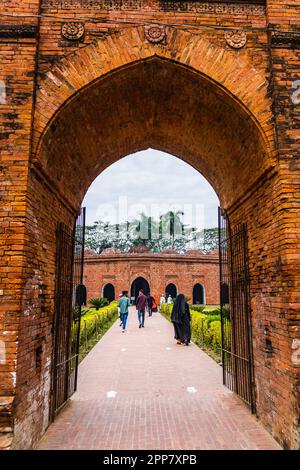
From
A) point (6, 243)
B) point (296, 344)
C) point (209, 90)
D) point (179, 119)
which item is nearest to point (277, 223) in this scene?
point (296, 344)

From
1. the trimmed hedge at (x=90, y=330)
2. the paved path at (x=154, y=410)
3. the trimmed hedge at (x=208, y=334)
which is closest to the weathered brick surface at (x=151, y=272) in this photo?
the trimmed hedge at (x=90, y=330)

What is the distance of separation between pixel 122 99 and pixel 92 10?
3.87 ft

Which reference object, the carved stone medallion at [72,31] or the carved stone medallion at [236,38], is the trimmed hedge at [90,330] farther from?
the carved stone medallion at [236,38]

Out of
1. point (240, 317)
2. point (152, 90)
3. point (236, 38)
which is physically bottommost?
point (240, 317)

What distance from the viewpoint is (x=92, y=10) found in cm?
481

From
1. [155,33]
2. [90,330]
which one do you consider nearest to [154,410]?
[155,33]

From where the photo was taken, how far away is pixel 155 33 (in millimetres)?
4750

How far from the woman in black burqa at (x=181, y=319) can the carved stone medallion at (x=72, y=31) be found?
7.99 m

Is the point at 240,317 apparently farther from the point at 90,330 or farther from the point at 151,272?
the point at 151,272

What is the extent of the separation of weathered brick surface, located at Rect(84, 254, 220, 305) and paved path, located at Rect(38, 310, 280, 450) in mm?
19736

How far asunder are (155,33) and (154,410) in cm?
544

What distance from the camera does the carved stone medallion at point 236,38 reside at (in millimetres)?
4770

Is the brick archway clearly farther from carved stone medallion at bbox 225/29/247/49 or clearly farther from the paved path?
the paved path
